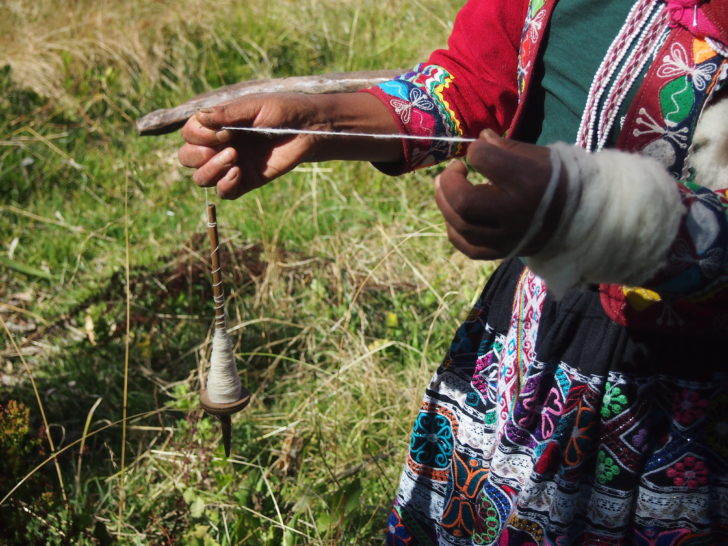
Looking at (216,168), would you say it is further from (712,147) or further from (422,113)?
(712,147)

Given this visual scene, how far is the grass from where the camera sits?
6.09ft

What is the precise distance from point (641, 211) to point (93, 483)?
1872 mm

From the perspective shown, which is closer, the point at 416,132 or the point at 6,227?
the point at 416,132

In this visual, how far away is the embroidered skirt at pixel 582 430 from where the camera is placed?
36.6 inches

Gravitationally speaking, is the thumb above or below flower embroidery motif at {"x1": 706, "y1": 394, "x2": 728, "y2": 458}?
above

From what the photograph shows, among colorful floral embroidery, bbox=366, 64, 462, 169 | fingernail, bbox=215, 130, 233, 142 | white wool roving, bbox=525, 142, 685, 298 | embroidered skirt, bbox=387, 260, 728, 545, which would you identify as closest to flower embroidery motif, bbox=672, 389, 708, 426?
embroidered skirt, bbox=387, 260, 728, 545

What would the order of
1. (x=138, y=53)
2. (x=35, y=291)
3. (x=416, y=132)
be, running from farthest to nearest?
(x=138, y=53), (x=35, y=291), (x=416, y=132)

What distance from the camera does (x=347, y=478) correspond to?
193 cm

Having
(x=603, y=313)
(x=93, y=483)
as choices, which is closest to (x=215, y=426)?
(x=93, y=483)

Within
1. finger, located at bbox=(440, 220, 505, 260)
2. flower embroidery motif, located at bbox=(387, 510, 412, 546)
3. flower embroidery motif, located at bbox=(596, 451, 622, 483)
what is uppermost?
finger, located at bbox=(440, 220, 505, 260)

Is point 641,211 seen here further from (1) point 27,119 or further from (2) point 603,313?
(1) point 27,119

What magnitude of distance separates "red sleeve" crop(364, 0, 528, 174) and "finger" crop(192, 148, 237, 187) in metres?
0.27

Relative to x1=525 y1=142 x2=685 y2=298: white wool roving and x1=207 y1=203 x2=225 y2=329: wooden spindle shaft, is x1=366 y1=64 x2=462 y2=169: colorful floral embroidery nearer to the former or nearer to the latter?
x1=207 y1=203 x2=225 y2=329: wooden spindle shaft

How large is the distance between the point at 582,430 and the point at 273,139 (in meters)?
0.67
